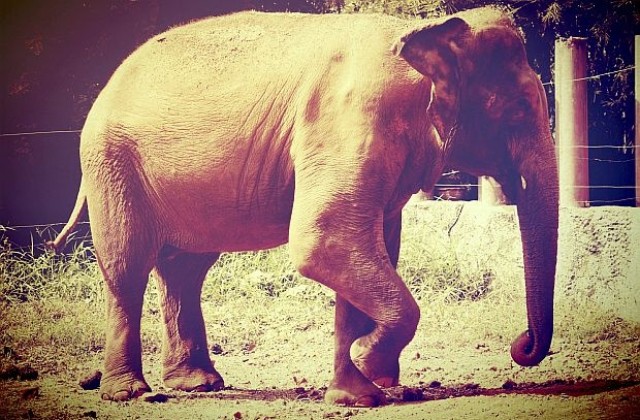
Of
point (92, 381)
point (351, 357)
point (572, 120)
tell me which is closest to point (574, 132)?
point (572, 120)

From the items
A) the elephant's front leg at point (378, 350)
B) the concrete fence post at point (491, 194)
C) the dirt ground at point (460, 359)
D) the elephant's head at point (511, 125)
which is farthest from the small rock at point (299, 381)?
the concrete fence post at point (491, 194)

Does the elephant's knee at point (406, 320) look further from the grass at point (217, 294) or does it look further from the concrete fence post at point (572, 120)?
the concrete fence post at point (572, 120)

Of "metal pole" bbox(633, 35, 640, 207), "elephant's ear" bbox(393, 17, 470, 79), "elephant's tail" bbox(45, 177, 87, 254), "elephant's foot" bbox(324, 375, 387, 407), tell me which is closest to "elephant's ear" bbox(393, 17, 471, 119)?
"elephant's ear" bbox(393, 17, 470, 79)

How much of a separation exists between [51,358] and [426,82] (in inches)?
77.1

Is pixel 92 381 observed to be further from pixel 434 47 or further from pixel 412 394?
pixel 434 47

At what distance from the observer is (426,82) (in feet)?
11.6

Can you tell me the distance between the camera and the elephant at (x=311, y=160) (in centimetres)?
348

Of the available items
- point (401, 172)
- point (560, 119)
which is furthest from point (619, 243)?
point (401, 172)

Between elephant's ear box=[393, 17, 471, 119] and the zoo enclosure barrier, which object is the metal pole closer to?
the zoo enclosure barrier

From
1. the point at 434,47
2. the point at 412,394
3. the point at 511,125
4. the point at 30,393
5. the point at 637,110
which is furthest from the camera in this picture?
the point at 637,110

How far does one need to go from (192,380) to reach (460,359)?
1089 millimetres

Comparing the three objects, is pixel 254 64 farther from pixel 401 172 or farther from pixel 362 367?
pixel 362 367

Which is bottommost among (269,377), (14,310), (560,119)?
(269,377)

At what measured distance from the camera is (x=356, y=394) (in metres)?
3.63
